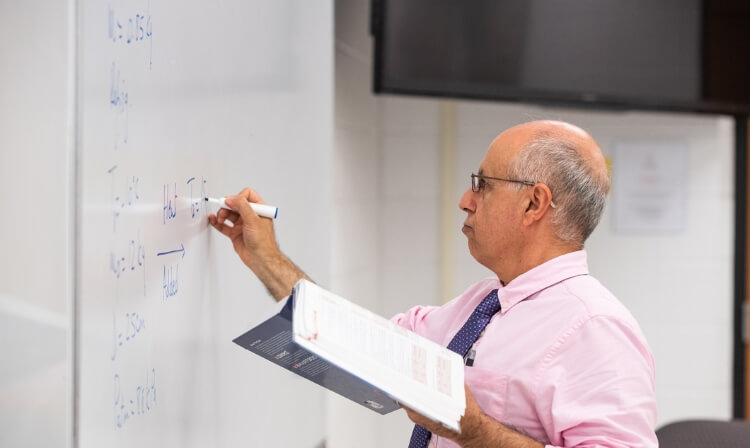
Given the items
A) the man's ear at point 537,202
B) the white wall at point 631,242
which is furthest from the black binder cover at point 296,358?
the white wall at point 631,242

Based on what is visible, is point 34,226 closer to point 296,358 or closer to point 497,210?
point 296,358

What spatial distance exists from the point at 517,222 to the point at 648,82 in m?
1.50

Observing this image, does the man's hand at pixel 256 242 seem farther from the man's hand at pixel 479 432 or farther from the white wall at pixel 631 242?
the white wall at pixel 631 242

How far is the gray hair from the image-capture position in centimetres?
119

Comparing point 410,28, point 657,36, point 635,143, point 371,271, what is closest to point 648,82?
point 657,36

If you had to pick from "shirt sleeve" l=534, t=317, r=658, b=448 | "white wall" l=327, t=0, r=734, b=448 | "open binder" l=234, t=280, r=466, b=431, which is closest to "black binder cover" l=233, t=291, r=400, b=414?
"open binder" l=234, t=280, r=466, b=431

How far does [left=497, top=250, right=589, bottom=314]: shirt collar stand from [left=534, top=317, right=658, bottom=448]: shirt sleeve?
0.10 m

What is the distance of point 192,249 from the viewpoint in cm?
109

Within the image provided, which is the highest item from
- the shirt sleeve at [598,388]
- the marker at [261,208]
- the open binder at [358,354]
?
the marker at [261,208]

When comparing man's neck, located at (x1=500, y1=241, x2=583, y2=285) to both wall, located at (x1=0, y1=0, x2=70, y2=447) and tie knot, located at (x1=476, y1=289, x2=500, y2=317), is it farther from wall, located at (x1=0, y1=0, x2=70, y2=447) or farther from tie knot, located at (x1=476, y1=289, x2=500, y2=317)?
wall, located at (x1=0, y1=0, x2=70, y2=447)

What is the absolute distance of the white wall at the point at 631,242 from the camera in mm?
2805

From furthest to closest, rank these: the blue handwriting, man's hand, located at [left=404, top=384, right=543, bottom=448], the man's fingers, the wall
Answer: the man's fingers
man's hand, located at [left=404, top=384, right=543, bottom=448]
the blue handwriting
the wall

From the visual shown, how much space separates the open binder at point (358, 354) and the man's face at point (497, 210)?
27 cm

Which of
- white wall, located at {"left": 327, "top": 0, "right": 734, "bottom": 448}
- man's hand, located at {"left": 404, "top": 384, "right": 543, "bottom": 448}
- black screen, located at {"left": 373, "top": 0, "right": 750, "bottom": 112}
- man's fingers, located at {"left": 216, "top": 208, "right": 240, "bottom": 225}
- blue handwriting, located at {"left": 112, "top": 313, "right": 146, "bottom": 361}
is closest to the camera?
blue handwriting, located at {"left": 112, "top": 313, "right": 146, "bottom": 361}
